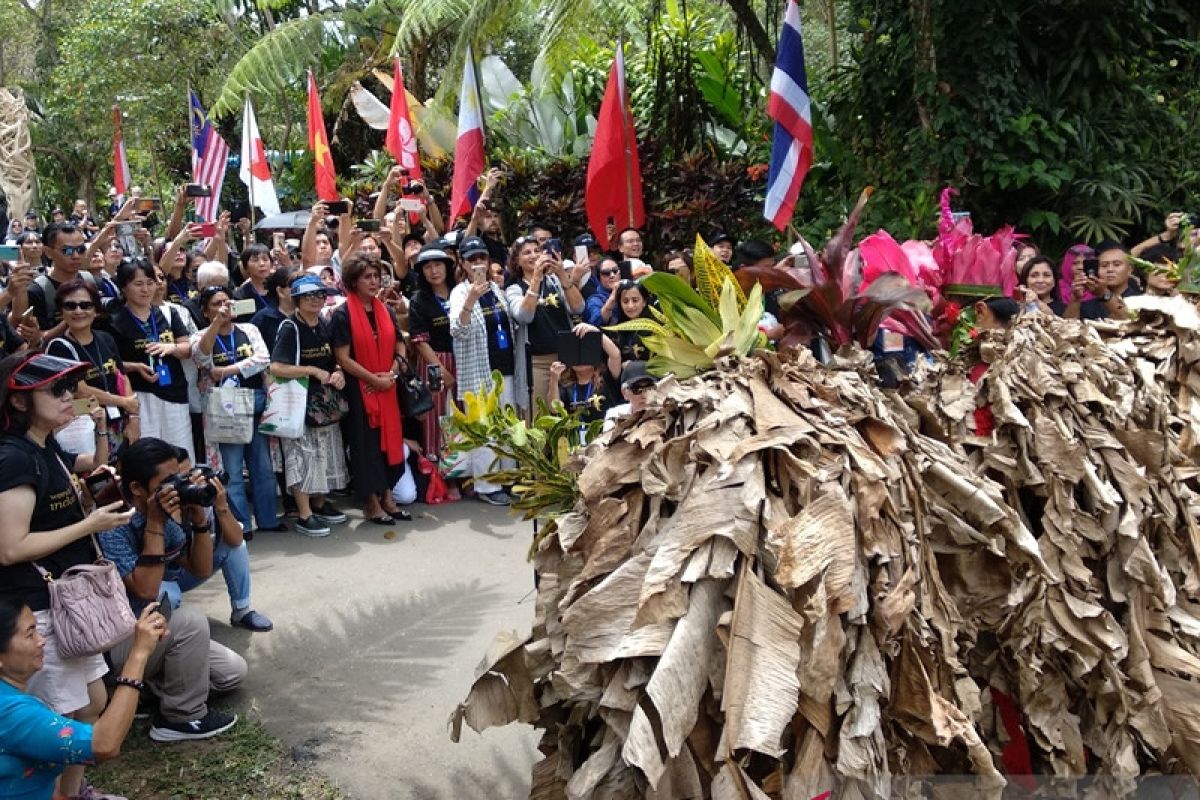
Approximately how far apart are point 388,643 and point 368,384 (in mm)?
2273

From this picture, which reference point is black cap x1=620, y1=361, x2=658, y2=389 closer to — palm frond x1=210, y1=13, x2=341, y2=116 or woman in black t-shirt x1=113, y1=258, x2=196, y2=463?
woman in black t-shirt x1=113, y1=258, x2=196, y2=463

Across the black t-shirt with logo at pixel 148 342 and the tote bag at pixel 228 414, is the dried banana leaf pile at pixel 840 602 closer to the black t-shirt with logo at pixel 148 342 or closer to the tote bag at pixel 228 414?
the tote bag at pixel 228 414

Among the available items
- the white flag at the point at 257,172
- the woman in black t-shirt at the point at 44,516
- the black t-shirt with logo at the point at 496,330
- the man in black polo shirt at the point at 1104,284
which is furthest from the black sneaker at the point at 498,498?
the white flag at the point at 257,172

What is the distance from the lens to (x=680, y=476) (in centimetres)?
212

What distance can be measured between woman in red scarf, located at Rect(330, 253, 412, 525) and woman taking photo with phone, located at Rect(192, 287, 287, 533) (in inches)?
20.6

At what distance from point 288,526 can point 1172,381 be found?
5027 mm

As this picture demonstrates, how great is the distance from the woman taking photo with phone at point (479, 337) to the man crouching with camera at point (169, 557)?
2913 millimetres

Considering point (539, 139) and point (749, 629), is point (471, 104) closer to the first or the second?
point (539, 139)

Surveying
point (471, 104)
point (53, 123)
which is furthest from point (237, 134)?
point (471, 104)

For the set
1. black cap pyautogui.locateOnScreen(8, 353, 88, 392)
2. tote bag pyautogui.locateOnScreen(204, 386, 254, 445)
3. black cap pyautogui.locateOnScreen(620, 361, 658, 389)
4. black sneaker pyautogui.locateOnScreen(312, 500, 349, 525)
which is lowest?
black sneaker pyautogui.locateOnScreen(312, 500, 349, 525)

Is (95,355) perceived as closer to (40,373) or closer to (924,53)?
(40,373)

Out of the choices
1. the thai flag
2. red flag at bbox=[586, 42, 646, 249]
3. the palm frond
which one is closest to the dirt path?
the thai flag

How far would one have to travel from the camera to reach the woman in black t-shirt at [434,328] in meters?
7.12

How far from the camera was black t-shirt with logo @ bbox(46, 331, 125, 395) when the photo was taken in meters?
5.20
